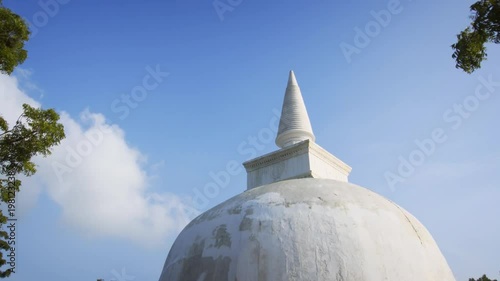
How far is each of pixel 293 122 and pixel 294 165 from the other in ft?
7.29

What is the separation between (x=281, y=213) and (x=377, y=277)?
2223mm

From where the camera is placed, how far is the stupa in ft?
24.3

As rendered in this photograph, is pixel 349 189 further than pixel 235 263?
Yes

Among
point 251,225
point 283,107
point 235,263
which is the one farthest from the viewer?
point 283,107

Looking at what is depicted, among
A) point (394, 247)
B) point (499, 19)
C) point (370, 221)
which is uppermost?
point (499, 19)

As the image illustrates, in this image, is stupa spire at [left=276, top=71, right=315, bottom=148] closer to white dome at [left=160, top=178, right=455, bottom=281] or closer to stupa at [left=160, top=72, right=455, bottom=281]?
stupa at [left=160, top=72, right=455, bottom=281]

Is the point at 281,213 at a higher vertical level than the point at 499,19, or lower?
lower

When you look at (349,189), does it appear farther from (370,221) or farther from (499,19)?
Result: (499,19)

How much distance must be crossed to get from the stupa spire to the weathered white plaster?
110cm

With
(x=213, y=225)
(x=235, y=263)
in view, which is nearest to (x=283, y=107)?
(x=213, y=225)

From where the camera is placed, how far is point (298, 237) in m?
7.80

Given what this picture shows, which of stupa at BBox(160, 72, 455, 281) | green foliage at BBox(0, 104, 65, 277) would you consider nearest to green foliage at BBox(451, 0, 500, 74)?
stupa at BBox(160, 72, 455, 281)

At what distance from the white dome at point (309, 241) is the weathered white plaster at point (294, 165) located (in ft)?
10.3

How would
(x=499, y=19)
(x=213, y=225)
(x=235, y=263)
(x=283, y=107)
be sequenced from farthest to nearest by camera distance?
(x=283, y=107)
(x=213, y=225)
(x=235, y=263)
(x=499, y=19)
